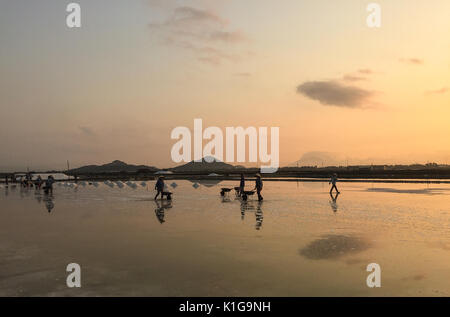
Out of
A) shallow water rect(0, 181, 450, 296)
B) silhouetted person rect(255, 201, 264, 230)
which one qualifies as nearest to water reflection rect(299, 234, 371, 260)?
shallow water rect(0, 181, 450, 296)

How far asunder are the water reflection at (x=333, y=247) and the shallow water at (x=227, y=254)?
34 millimetres

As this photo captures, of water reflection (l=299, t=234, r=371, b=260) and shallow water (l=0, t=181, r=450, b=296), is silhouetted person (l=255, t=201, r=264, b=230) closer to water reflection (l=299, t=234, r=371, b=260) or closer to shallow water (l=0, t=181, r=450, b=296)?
shallow water (l=0, t=181, r=450, b=296)

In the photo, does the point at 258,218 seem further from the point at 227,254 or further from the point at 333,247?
the point at 227,254

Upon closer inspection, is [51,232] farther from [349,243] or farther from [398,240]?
[398,240]

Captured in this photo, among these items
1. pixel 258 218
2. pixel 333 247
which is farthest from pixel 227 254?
pixel 258 218

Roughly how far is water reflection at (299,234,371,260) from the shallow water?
34 millimetres

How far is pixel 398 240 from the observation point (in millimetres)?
13195

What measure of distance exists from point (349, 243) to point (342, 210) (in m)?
9.57

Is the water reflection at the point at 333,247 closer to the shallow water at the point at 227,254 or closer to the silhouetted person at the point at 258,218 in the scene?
the shallow water at the point at 227,254

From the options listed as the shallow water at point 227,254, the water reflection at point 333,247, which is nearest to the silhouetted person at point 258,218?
the shallow water at point 227,254

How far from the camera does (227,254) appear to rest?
11281 millimetres

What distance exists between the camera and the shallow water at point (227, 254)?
8.29 m

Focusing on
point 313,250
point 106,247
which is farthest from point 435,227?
point 106,247
